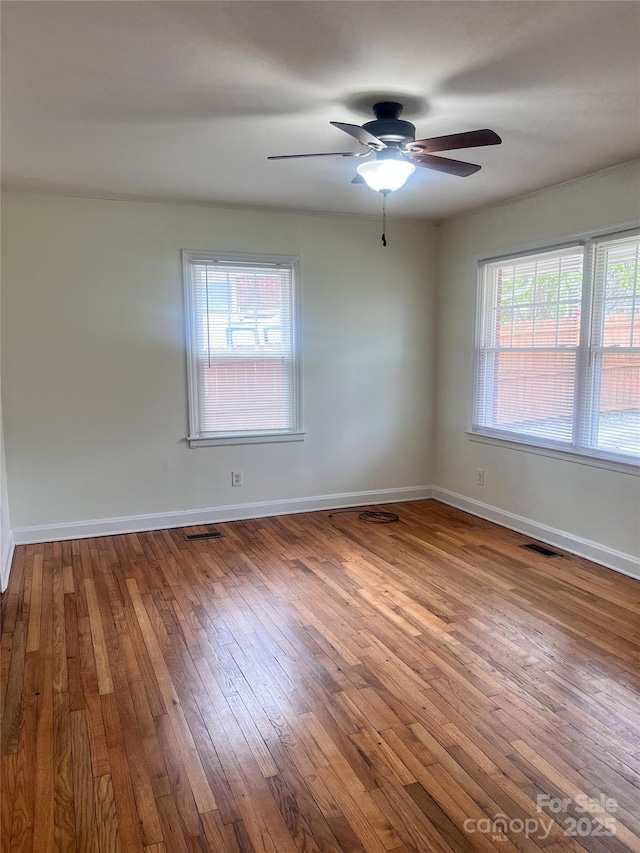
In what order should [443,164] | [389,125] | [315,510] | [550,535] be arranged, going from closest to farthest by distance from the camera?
1. [389,125]
2. [443,164]
3. [550,535]
4. [315,510]

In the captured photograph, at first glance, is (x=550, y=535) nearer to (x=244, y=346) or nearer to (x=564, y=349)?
(x=564, y=349)

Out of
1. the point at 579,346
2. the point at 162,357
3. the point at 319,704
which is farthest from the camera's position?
the point at 162,357

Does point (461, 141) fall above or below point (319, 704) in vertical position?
above

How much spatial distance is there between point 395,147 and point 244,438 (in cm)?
272

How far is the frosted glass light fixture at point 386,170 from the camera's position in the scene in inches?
109

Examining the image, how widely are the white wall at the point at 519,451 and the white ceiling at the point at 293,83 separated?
281 mm

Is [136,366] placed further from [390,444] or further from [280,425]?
[390,444]

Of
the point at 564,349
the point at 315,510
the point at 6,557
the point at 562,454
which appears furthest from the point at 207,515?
the point at 564,349

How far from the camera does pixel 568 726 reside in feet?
7.32

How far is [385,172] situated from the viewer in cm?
279

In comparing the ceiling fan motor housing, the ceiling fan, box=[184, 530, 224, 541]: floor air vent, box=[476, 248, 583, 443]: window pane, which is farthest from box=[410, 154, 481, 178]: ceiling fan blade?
box=[184, 530, 224, 541]: floor air vent

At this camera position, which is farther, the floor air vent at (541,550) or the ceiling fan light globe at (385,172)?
the floor air vent at (541,550)

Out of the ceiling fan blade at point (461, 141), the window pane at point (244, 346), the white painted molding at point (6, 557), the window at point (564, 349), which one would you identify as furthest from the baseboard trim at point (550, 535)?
the white painted molding at point (6, 557)

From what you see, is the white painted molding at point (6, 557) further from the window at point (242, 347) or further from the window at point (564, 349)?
the window at point (564, 349)
